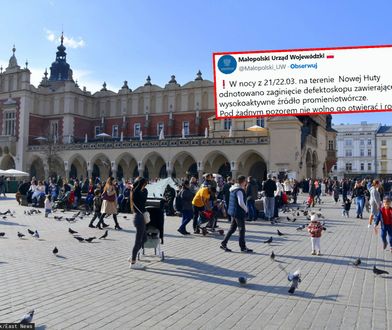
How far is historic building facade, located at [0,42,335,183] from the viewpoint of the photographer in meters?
38.7

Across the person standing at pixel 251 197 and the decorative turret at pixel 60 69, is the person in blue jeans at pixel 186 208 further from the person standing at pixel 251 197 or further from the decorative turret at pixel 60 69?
the decorative turret at pixel 60 69

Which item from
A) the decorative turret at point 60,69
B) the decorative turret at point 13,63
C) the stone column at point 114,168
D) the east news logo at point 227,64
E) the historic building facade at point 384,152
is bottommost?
the stone column at point 114,168

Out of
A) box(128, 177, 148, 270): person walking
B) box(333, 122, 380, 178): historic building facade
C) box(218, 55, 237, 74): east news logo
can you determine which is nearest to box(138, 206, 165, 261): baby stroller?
box(128, 177, 148, 270): person walking

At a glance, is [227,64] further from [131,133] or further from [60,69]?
[60,69]

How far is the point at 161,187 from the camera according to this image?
19750 mm

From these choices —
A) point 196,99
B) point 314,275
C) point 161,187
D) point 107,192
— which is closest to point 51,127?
point 196,99

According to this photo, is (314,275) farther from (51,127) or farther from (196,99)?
(51,127)

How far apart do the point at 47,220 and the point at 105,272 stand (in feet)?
30.3

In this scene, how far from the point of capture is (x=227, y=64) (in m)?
7.32

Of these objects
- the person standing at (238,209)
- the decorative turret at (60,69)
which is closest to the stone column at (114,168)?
the decorative turret at (60,69)

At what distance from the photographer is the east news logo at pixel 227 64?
286 inches

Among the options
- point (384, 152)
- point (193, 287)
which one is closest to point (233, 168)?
point (193, 287)

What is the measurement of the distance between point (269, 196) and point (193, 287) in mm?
9259

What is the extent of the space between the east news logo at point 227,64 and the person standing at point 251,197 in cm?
793
